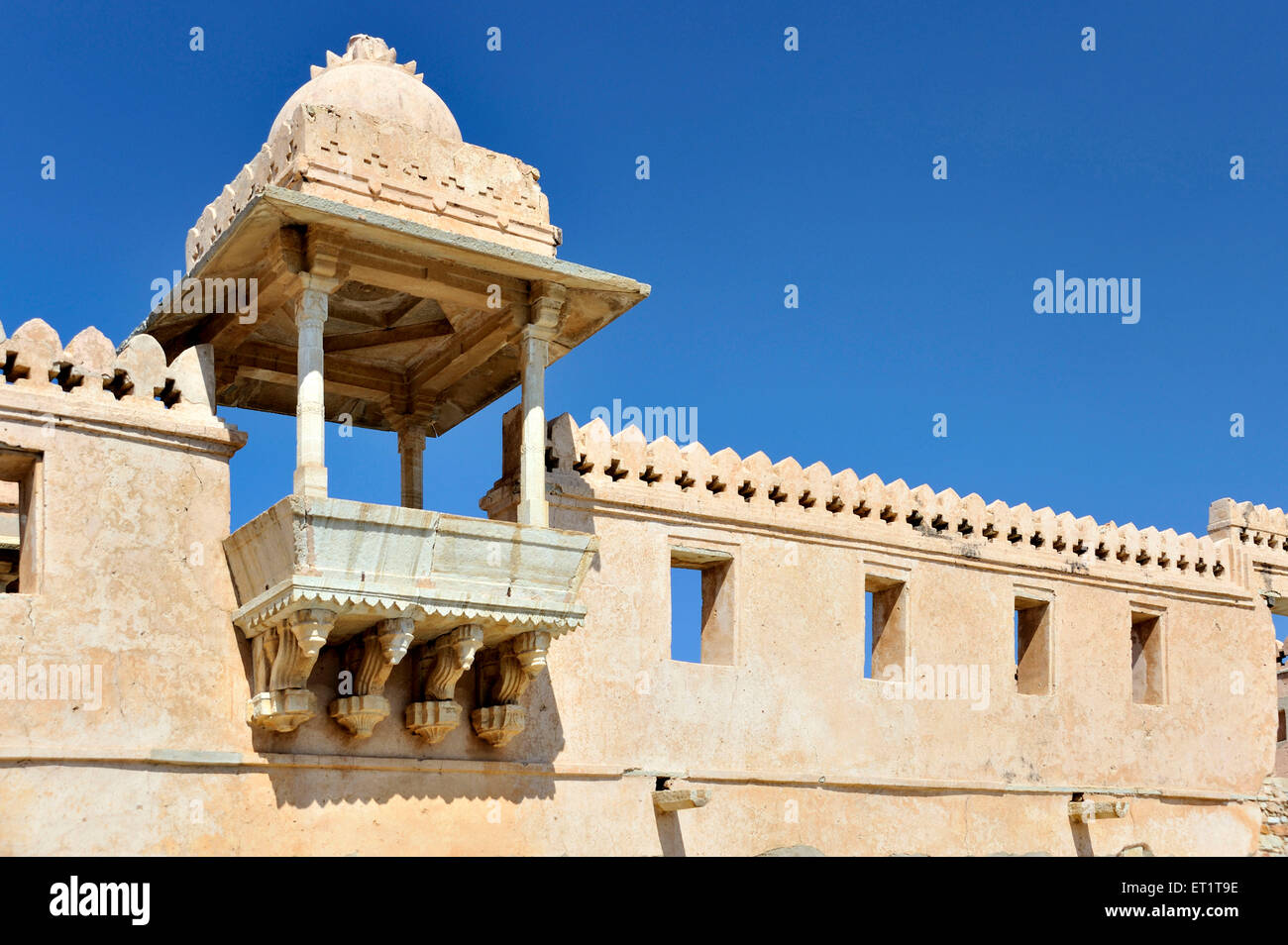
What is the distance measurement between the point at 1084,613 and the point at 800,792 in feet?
13.7

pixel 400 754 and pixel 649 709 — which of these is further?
pixel 649 709

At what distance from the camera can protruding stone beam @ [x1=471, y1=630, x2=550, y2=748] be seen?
39.1 ft

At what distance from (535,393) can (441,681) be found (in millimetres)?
2314

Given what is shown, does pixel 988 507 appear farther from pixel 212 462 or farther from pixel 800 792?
pixel 212 462

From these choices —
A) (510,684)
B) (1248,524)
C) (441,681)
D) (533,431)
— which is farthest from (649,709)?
(1248,524)

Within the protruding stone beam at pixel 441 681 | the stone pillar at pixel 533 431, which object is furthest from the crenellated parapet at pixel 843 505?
the protruding stone beam at pixel 441 681

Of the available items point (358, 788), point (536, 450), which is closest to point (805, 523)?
point (536, 450)

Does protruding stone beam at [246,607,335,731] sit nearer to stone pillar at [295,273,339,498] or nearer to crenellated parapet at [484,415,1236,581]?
stone pillar at [295,273,339,498]

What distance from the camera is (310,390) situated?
11.3 meters

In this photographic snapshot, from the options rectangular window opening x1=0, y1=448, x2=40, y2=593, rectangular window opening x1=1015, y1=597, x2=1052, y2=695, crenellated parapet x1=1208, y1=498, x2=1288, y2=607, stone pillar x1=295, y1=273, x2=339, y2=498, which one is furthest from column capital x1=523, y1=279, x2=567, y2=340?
crenellated parapet x1=1208, y1=498, x2=1288, y2=607

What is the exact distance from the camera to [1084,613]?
16.2 meters

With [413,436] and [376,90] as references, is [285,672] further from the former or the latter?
[376,90]
